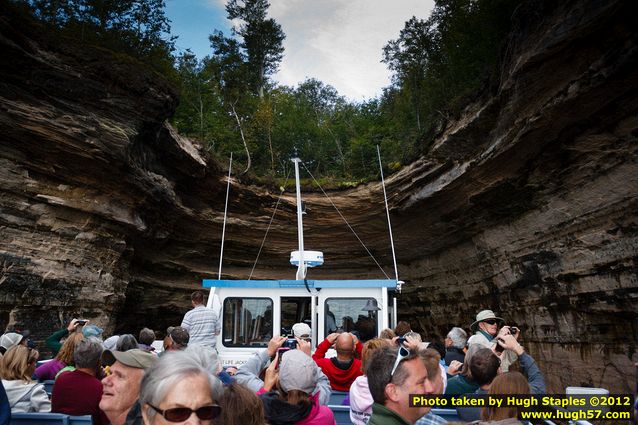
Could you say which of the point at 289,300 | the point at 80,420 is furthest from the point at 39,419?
the point at 289,300

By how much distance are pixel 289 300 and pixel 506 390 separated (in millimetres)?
6043

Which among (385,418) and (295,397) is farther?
(295,397)

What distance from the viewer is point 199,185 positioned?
45.6 ft

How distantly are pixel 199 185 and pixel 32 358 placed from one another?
1021cm

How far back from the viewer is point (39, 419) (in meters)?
3.29

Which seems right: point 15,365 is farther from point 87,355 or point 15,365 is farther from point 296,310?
point 296,310

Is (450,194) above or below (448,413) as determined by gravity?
above

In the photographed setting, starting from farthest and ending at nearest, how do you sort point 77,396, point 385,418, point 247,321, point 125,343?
point 247,321 < point 125,343 < point 77,396 < point 385,418

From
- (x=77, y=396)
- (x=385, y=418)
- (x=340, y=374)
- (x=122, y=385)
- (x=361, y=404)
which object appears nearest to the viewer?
(x=385, y=418)

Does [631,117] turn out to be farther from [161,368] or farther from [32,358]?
[32,358]

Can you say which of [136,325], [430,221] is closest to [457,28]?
[430,221]

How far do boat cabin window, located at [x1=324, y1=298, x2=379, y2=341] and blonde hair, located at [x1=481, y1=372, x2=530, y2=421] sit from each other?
17.1ft

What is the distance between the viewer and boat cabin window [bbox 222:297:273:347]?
827 centimetres

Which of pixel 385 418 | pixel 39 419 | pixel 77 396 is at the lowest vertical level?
pixel 39 419
